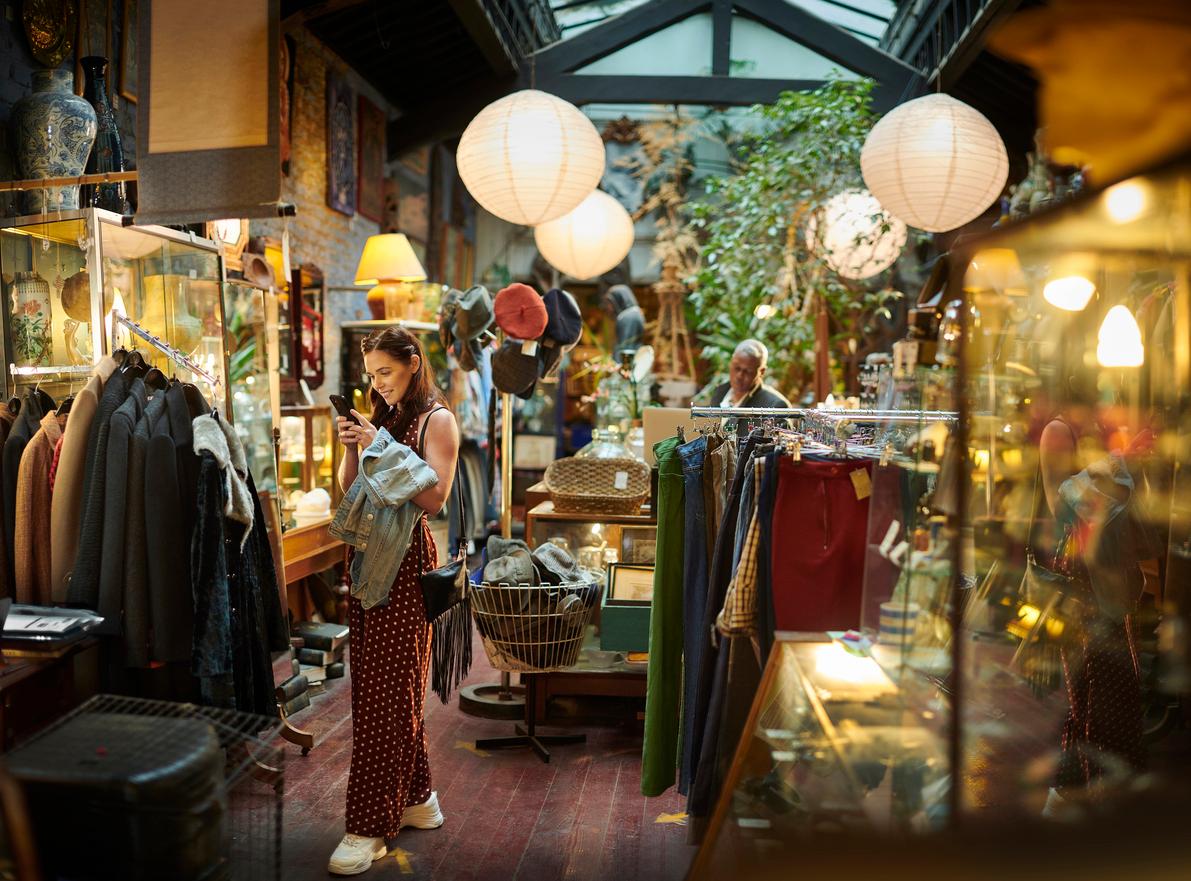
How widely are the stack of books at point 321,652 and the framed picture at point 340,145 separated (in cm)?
372

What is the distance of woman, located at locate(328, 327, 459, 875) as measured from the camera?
9.46 ft

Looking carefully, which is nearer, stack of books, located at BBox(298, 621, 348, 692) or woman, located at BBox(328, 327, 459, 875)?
woman, located at BBox(328, 327, 459, 875)

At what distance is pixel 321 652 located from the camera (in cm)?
484

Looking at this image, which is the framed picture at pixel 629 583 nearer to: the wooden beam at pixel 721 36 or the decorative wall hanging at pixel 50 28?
the decorative wall hanging at pixel 50 28

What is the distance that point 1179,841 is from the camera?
3.30 ft

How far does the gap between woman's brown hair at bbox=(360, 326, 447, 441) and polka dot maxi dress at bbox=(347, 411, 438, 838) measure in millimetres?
359

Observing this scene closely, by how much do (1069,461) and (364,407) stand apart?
5.33 metres

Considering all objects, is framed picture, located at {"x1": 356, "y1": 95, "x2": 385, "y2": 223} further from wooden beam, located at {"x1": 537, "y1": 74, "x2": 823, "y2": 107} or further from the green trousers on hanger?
the green trousers on hanger

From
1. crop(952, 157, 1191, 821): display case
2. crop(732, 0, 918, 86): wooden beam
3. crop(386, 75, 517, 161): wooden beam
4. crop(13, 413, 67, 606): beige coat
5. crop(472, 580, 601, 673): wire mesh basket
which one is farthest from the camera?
crop(386, 75, 517, 161): wooden beam

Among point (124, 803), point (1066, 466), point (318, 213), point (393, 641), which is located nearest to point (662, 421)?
point (393, 641)

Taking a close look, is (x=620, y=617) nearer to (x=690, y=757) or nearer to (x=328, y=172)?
(x=690, y=757)

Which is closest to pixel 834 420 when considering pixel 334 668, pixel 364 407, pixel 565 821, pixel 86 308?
pixel 565 821

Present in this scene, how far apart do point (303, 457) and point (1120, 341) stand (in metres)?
4.49

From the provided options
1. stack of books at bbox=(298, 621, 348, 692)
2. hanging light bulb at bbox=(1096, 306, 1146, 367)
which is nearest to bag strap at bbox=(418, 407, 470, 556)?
stack of books at bbox=(298, 621, 348, 692)
